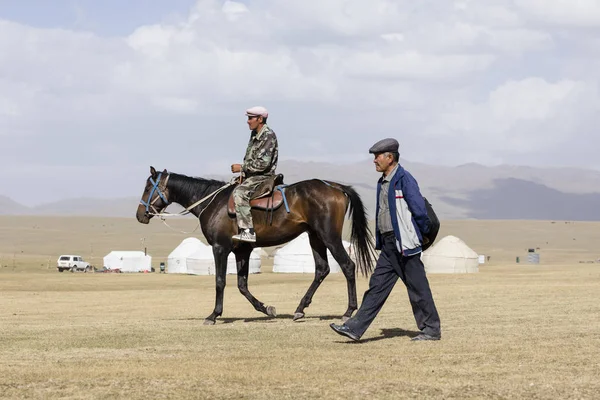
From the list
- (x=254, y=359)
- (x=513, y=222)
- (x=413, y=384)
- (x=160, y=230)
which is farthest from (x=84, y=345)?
(x=513, y=222)

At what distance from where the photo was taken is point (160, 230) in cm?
15975

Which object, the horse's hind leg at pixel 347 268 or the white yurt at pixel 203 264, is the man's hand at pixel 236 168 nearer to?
the horse's hind leg at pixel 347 268

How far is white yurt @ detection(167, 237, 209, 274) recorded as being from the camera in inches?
2744

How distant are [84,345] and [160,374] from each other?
125 inches

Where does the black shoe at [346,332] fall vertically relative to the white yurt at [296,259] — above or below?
below

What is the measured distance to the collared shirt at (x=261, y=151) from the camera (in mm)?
15320

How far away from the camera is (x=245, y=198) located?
50.5 ft

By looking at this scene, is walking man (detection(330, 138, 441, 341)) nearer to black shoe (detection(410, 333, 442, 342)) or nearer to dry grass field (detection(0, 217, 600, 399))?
black shoe (detection(410, 333, 442, 342))

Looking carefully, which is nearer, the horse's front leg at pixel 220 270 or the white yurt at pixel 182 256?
the horse's front leg at pixel 220 270

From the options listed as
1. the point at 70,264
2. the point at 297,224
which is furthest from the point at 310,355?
the point at 70,264

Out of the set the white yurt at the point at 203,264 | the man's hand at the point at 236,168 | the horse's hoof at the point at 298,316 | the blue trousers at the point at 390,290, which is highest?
the man's hand at the point at 236,168

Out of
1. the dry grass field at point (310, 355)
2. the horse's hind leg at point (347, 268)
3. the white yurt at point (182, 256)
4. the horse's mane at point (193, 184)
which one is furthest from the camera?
the white yurt at point (182, 256)

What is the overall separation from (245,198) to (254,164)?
0.53 meters

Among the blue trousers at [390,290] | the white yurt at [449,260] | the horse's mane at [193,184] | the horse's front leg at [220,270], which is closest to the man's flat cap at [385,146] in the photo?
the blue trousers at [390,290]
